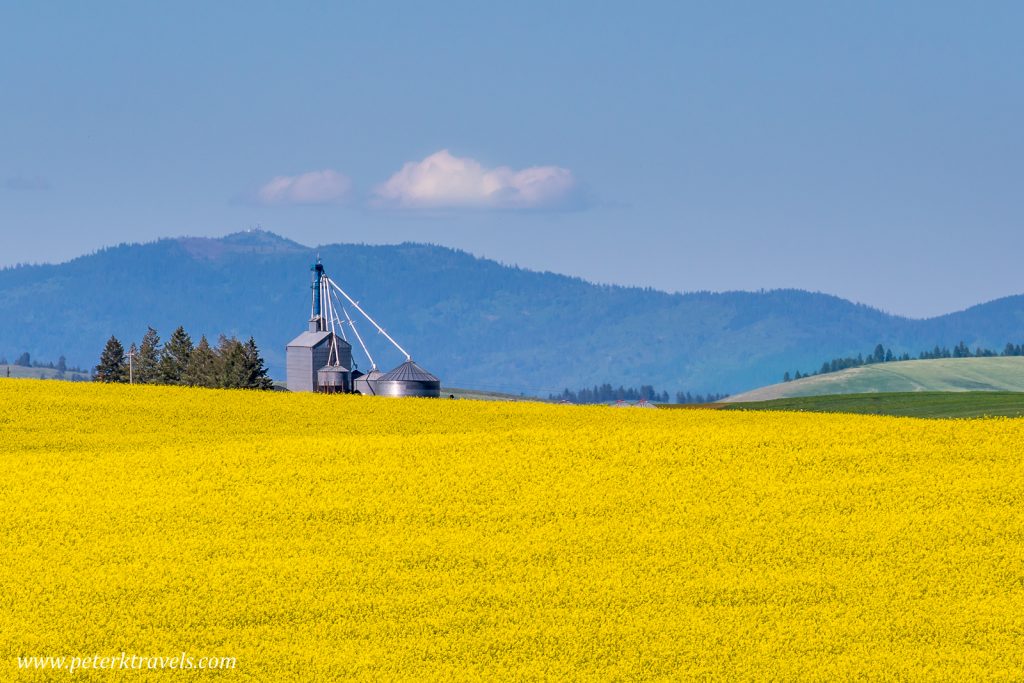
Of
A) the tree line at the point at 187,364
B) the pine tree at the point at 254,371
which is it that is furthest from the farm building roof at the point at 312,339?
the pine tree at the point at 254,371

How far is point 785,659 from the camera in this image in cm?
2378

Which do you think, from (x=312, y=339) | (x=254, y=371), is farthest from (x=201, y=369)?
(x=312, y=339)

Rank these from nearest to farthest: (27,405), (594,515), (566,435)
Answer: (594,515)
(566,435)
(27,405)

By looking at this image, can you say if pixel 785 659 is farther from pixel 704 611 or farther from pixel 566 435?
pixel 566 435

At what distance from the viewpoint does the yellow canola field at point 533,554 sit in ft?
79.2

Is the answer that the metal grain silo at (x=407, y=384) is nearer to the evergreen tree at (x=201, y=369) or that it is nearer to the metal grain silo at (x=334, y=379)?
the metal grain silo at (x=334, y=379)

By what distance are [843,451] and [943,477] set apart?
4.16 meters

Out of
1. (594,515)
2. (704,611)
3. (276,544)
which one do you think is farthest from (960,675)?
(276,544)

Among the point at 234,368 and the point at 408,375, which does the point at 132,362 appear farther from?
the point at 408,375

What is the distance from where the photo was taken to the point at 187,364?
178750mm

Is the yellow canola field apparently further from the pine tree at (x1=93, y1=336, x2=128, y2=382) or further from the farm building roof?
the pine tree at (x1=93, y1=336, x2=128, y2=382)

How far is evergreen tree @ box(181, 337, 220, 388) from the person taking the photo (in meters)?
173

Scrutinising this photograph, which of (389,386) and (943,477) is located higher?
(389,386)

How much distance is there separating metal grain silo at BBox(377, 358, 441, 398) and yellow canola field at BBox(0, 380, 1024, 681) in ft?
225
